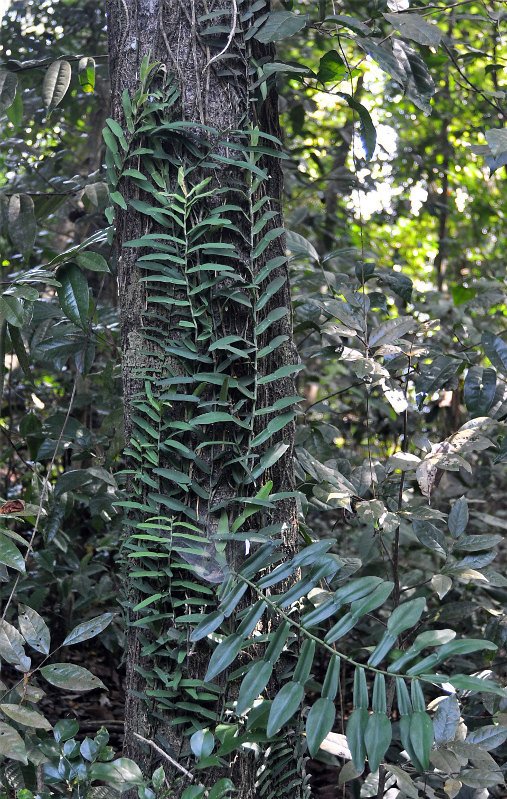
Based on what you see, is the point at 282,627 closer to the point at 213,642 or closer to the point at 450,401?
the point at 213,642

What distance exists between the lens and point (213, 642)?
1228 millimetres

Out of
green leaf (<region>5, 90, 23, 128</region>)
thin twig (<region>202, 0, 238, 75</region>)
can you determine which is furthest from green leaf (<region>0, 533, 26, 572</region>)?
green leaf (<region>5, 90, 23, 128</region>)

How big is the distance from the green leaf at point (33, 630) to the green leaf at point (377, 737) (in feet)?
2.10

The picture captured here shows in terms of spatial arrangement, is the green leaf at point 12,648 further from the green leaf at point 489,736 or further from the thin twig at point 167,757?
the green leaf at point 489,736

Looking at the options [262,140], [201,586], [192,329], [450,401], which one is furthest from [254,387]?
[450,401]

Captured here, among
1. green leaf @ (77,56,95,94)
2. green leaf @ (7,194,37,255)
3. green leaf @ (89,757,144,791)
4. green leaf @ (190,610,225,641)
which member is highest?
green leaf @ (77,56,95,94)

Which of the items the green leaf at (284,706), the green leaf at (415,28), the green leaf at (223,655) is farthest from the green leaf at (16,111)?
the green leaf at (284,706)

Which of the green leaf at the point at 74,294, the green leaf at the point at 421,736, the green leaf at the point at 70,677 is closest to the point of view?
the green leaf at the point at 421,736

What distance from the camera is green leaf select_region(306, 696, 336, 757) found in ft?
3.25

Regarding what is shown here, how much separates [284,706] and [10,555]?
1.74ft

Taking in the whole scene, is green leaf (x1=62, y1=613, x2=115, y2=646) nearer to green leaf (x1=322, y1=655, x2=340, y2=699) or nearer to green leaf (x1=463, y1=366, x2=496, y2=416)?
green leaf (x1=322, y1=655, x2=340, y2=699)

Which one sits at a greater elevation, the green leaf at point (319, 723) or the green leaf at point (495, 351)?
the green leaf at point (495, 351)

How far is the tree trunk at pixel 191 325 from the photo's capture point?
4.11 feet

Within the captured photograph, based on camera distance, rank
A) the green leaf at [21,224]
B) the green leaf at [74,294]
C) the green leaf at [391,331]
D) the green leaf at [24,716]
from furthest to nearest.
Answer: the green leaf at [21,224], the green leaf at [391,331], the green leaf at [74,294], the green leaf at [24,716]
